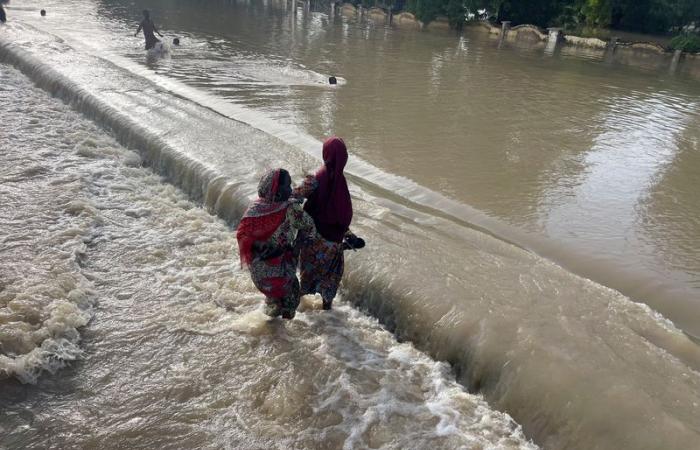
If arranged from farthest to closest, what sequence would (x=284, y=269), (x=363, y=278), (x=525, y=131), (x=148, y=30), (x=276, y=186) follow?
(x=148, y=30), (x=525, y=131), (x=363, y=278), (x=284, y=269), (x=276, y=186)

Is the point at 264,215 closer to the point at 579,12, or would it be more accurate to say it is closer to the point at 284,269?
the point at 284,269

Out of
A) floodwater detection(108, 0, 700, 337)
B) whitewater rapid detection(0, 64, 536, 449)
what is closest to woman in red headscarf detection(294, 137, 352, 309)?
whitewater rapid detection(0, 64, 536, 449)

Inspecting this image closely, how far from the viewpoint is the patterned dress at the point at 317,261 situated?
395 cm

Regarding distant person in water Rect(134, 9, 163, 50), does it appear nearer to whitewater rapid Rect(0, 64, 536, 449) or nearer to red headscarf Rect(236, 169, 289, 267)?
whitewater rapid Rect(0, 64, 536, 449)

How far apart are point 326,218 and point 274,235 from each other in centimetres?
42

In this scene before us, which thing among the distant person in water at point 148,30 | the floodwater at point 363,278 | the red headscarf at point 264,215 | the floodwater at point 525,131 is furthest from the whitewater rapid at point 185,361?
the distant person in water at point 148,30

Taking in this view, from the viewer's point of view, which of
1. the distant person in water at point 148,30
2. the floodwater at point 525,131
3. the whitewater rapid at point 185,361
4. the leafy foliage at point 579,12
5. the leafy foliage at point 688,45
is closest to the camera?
the whitewater rapid at point 185,361

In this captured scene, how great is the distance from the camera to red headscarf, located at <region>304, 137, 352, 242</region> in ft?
12.6

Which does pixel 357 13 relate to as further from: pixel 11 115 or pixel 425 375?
pixel 425 375

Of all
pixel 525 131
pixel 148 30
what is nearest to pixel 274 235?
pixel 525 131

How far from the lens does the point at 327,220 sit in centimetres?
403

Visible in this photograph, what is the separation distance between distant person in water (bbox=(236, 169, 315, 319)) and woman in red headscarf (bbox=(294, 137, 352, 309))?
11cm

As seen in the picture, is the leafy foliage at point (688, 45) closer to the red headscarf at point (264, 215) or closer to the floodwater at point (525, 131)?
the floodwater at point (525, 131)

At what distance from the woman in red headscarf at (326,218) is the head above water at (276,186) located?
12 centimetres
